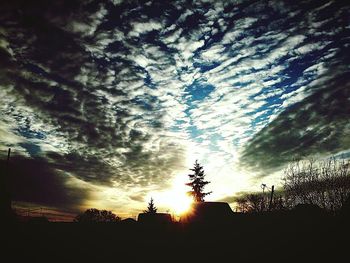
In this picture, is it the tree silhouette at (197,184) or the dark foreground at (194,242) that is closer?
the dark foreground at (194,242)

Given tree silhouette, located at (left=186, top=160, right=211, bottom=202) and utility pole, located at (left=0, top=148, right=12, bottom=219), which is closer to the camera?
utility pole, located at (left=0, top=148, right=12, bottom=219)

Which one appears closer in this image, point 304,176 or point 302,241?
point 302,241

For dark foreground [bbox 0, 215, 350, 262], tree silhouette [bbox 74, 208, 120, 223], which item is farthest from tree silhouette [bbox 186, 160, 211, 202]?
tree silhouette [bbox 74, 208, 120, 223]

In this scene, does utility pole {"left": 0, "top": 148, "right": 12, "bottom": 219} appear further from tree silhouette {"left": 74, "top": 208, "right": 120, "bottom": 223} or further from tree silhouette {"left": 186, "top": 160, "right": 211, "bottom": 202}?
tree silhouette {"left": 74, "top": 208, "right": 120, "bottom": 223}

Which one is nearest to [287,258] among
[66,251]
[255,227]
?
[255,227]

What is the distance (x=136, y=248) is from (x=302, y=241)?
38.6ft

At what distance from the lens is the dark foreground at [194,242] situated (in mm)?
17156

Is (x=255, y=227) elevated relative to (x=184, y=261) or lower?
elevated

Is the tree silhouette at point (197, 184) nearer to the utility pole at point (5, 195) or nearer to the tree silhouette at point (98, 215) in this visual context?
the utility pole at point (5, 195)

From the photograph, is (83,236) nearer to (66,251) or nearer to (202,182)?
(66,251)

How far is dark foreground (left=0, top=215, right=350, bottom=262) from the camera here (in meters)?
17.2

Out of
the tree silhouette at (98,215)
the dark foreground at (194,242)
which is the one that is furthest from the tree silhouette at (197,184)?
the tree silhouette at (98,215)

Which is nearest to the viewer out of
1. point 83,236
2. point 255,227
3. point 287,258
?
point 287,258

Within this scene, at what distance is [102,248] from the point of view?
20.7 metres
